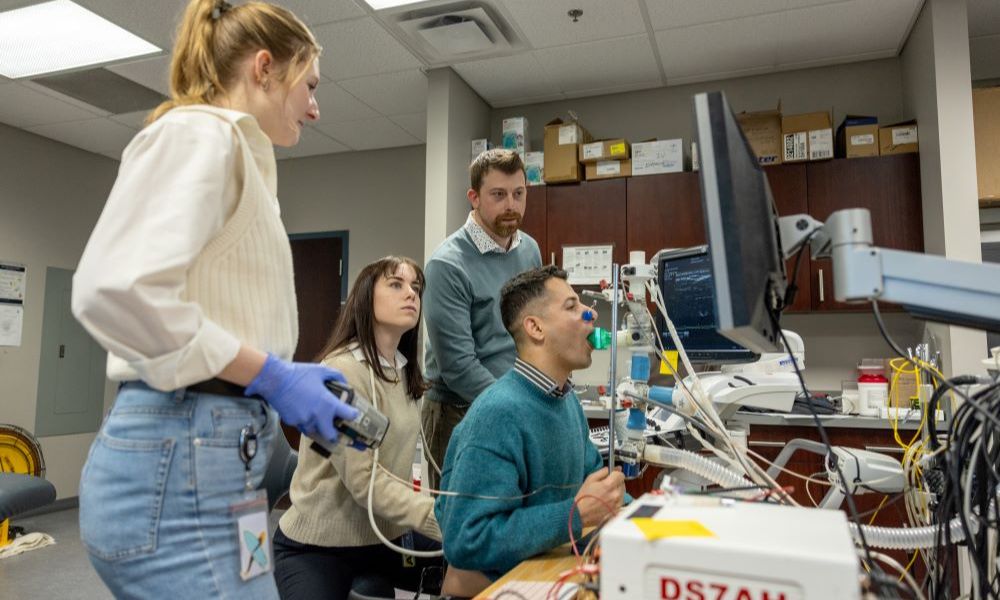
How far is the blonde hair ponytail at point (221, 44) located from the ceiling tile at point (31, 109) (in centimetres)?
380

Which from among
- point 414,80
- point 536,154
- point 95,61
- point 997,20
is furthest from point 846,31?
point 95,61

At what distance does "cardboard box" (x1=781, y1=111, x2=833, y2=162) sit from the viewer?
3395 millimetres

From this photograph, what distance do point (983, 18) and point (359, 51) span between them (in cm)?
308

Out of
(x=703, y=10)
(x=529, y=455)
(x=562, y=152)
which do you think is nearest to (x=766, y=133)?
(x=703, y=10)

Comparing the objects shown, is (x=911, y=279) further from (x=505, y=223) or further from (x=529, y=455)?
(x=505, y=223)

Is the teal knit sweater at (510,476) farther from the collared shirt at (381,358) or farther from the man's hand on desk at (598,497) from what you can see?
the collared shirt at (381,358)

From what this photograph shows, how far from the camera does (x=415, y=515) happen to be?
162cm

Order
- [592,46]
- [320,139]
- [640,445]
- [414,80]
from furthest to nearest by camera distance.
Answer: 1. [320,139]
2. [414,80]
3. [592,46]
4. [640,445]

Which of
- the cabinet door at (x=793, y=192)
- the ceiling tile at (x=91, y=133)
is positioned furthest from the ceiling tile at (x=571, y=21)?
the ceiling tile at (x=91, y=133)

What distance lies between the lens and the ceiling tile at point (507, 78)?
3705mm

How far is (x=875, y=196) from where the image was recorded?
11.0 ft

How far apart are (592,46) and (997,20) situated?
195 centimetres

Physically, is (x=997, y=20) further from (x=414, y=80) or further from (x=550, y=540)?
(x=550, y=540)

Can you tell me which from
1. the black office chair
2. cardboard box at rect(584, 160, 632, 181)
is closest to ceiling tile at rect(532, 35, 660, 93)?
cardboard box at rect(584, 160, 632, 181)
